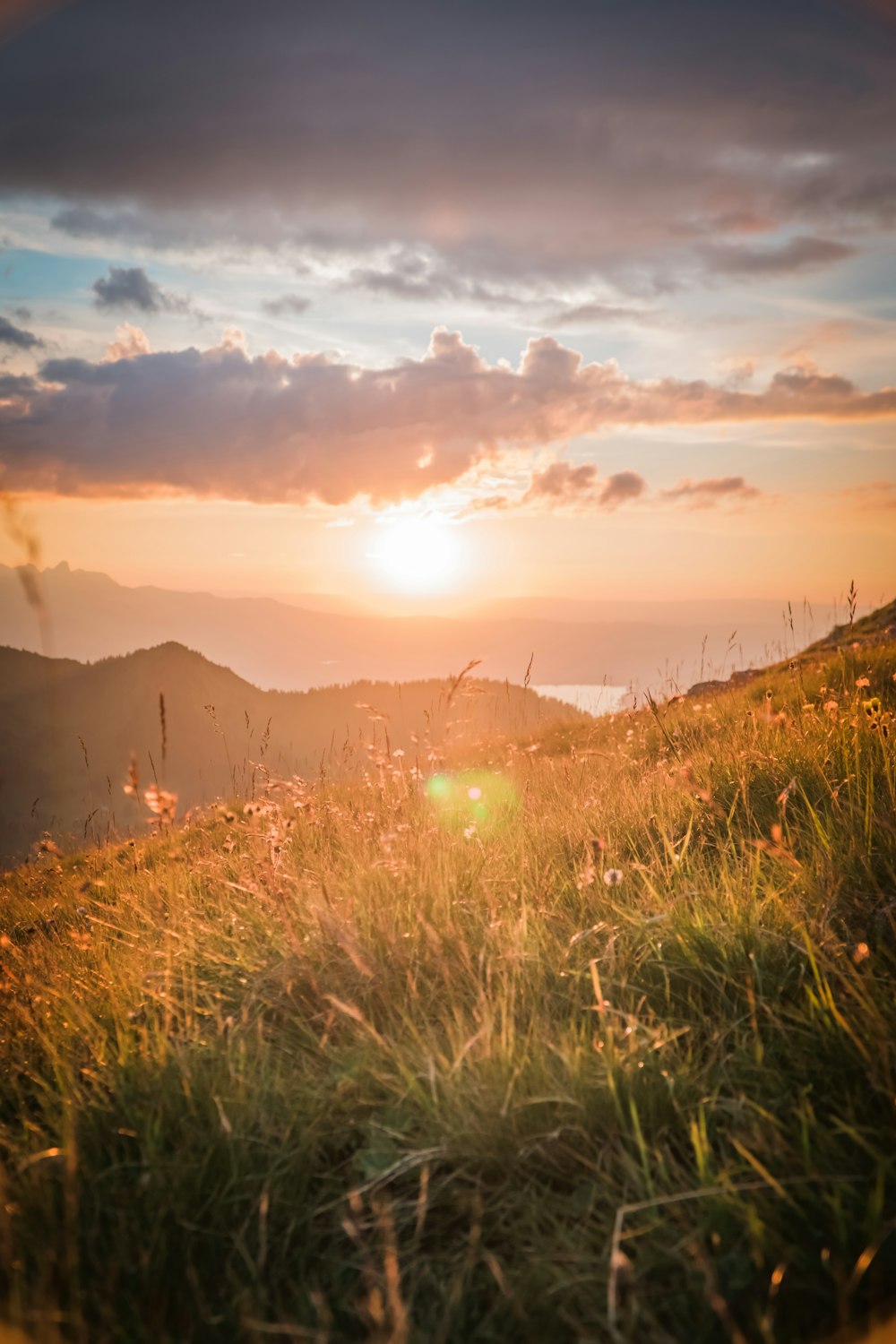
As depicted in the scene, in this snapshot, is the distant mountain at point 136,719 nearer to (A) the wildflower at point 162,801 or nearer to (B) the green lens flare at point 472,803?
(B) the green lens flare at point 472,803

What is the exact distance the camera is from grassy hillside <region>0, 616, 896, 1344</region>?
1.71m

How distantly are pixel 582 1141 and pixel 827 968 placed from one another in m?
0.99

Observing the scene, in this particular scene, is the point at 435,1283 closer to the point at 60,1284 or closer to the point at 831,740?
the point at 60,1284

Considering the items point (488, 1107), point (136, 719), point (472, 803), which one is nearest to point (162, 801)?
point (488, 1107)

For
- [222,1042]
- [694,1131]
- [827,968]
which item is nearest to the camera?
[694,1131]

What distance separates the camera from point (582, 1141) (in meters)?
2.11

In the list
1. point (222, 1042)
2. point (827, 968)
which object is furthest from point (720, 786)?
point (222, 1042)

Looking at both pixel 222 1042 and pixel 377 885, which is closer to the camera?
pixel 222 1042

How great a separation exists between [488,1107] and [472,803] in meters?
3.54

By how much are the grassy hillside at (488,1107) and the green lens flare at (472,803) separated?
109 cm

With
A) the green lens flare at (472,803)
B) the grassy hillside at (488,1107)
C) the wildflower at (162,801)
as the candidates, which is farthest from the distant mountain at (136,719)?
the grassy hillside at (488,1107)

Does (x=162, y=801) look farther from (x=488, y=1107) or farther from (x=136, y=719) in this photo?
(x=136, y=719)

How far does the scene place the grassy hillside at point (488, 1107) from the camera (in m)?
1.71

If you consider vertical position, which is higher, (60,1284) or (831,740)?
(831,740)
